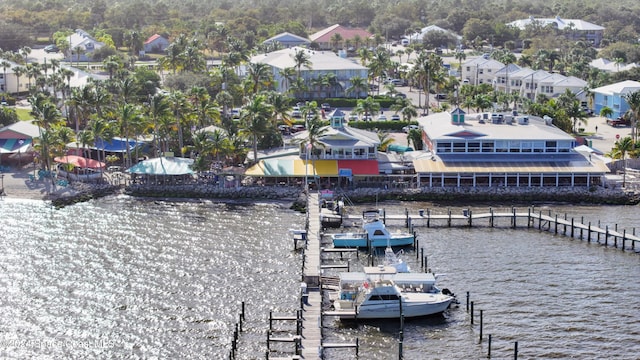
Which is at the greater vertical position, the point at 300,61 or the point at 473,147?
the point at 300,61

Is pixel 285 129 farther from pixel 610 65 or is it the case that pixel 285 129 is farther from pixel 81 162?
pixel 610 65

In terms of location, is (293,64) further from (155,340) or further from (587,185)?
(155,340)

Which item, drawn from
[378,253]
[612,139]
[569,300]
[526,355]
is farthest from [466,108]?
[526,355]

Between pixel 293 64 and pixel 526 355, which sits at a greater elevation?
pixel 293 64

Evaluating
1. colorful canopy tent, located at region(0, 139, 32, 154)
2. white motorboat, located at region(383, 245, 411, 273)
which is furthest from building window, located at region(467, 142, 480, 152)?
colorful canopy tent, located at region(0, 139, 32, 154)

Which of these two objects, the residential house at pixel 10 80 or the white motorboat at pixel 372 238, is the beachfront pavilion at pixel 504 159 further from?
the residential house at pixel 10 80

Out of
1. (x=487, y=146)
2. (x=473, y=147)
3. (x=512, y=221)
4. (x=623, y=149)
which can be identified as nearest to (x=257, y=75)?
(x=473, y=147)
